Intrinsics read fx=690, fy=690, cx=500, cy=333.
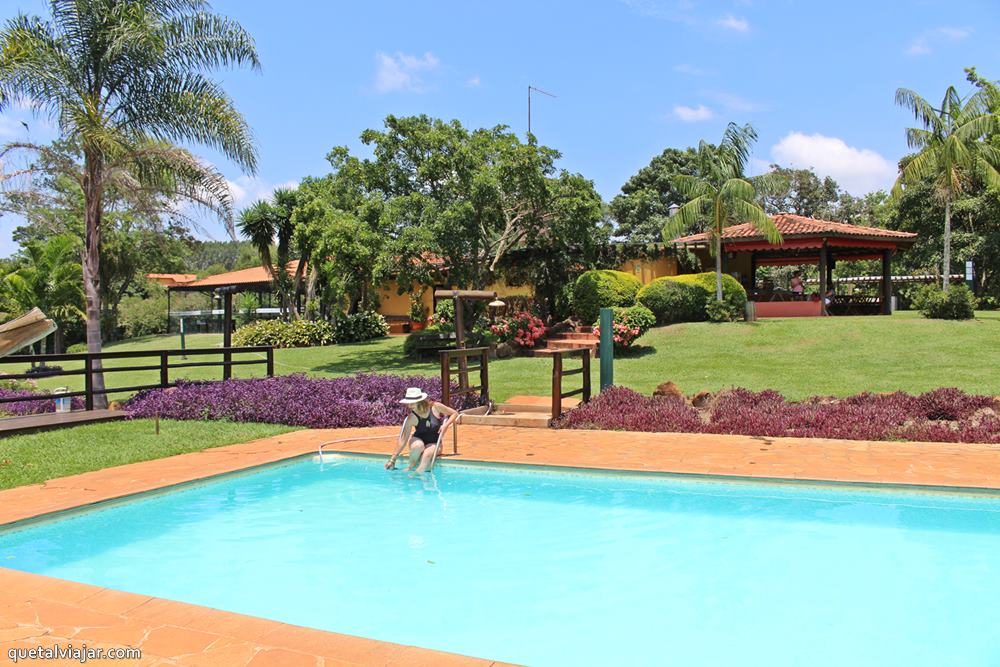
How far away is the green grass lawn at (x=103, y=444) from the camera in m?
8.22

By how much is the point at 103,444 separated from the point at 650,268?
19741 millimetres

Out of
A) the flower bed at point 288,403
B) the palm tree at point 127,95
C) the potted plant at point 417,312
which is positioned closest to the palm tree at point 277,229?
the potted plant at point 417,312

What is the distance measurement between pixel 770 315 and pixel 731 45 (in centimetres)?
1213

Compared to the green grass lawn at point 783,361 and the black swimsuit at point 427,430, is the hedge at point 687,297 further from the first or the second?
the black swimsuit at point 427,430

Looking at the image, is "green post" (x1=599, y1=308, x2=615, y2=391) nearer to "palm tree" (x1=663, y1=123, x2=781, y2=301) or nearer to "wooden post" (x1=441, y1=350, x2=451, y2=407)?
"wooden post" (x1=441, y1=350, x2=451, y2=407)

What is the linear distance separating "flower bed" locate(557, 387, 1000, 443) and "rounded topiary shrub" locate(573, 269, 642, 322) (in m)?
10.1

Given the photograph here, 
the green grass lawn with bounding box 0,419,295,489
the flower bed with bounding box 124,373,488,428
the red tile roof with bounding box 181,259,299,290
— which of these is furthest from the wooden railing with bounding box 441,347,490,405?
the red tile roof with bounding box 181,259,299,290

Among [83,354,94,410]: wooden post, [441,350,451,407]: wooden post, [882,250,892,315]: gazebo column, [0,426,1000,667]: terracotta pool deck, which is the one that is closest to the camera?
[0,426,1000,667]: terracotta pool deck

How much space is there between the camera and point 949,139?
68.6 feet

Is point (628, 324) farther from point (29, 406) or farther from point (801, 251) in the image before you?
point (29, 406)

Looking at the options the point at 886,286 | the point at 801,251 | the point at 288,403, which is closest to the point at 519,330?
the point at 288,403

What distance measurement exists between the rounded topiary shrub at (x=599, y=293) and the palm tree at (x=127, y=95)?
11.3m

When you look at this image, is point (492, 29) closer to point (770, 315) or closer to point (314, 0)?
point (314, 0)

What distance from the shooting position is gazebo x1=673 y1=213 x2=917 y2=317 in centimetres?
2500
